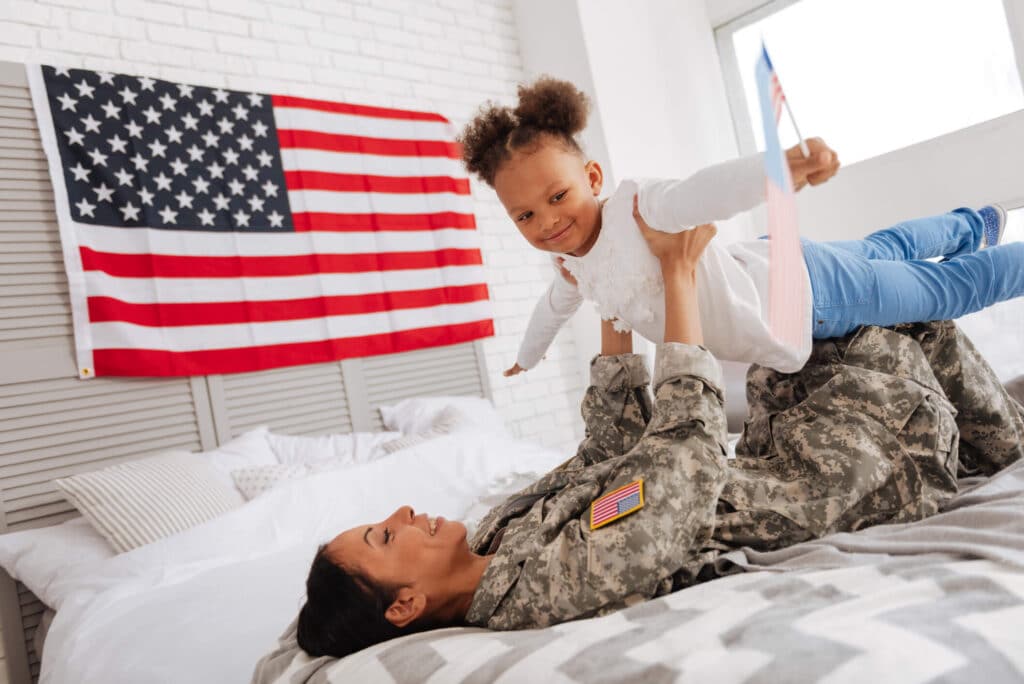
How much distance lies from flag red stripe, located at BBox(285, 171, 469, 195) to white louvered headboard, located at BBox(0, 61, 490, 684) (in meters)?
0.88

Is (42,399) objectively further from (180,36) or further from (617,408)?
(617,408)

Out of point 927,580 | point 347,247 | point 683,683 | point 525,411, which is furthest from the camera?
point 525,411

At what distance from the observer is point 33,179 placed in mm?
2557

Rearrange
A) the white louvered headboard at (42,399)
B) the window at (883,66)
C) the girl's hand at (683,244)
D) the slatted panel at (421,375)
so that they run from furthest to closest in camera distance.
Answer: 1. the window at (883,66)
2. the slatted panel at (421,375)
3. the white louvered headboard at (42,399)
4. the girl's hand at (683,244)

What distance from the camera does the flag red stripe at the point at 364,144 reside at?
317 cm

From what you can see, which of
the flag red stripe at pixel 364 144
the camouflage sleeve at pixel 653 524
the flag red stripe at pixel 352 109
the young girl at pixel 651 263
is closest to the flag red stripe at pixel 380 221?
the flag red stripe at pixel 364 144

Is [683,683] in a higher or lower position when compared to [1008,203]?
lower

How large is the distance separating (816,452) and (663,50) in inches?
143

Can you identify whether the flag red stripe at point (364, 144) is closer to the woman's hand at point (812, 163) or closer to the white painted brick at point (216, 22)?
the white painted brick at point (216, 22)

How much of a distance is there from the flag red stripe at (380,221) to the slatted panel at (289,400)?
23.7 inches

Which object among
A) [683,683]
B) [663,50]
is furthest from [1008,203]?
[683,683]

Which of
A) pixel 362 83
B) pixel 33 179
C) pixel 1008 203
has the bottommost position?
pixel 1008 203

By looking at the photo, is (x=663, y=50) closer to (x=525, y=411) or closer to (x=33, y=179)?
(x=525, y=411)

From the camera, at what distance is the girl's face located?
142cm
